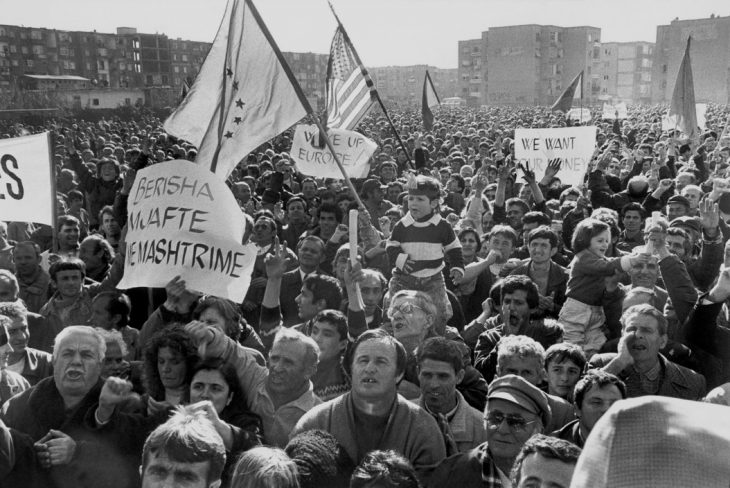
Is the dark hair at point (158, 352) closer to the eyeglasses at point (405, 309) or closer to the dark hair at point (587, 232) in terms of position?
the eyeglasses at point (405, 309)

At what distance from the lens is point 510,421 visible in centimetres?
325

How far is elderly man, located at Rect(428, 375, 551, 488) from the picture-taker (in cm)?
319

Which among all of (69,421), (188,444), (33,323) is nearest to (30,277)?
(33,323)

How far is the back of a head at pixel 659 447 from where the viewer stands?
0.99m

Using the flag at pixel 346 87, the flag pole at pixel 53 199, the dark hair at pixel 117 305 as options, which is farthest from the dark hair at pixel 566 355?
the flag at pixel 346 87

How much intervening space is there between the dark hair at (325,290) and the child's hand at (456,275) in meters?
1.34

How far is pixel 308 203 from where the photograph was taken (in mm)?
10461

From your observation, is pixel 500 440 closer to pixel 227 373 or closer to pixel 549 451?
pixel 549 451

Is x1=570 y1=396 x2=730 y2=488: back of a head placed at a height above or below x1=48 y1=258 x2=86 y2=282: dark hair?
above

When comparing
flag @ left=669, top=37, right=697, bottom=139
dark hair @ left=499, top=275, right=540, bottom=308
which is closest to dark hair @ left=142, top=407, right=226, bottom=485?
dark hair @ left=499, top=275, right=540, bottom=308

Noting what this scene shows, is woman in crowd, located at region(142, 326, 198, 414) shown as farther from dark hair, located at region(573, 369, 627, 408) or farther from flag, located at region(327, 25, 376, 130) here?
flag, located at region(327, 25, 376, 130)

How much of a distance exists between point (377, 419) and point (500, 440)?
579mm

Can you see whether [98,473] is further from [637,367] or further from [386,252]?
[386,252]

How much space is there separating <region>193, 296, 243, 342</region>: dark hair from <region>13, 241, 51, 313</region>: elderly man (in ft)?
7.49
